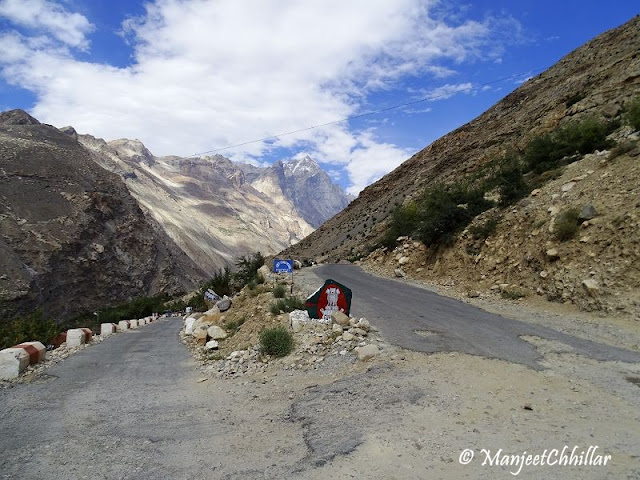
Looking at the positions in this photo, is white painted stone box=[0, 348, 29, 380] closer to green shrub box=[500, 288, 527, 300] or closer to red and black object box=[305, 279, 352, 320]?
red and black object box=[305, 279, 352, 320]

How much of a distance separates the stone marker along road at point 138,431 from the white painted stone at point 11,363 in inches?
19.9

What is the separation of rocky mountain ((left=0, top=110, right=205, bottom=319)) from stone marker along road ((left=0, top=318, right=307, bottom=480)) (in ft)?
139

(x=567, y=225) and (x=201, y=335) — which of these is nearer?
(x=201, y=335)

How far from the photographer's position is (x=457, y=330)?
9.41 meters

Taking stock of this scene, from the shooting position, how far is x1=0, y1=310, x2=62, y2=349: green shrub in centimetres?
1234

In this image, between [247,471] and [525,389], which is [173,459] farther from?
[525,389]

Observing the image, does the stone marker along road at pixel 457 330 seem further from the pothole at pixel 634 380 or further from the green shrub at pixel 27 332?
the green shrub at pixel 27 332

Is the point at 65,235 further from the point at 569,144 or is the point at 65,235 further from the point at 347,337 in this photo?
the point at 347,337

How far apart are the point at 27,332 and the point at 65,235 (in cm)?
5396

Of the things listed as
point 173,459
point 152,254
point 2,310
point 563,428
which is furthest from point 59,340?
point 152,254

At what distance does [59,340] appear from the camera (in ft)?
45.9

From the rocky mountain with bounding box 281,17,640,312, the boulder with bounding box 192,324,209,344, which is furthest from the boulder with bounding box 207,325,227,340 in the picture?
the rocky mountain with bounding box 281,17,640,312

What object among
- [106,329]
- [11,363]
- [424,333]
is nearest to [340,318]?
[424,333]

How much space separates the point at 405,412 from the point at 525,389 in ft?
6.15
